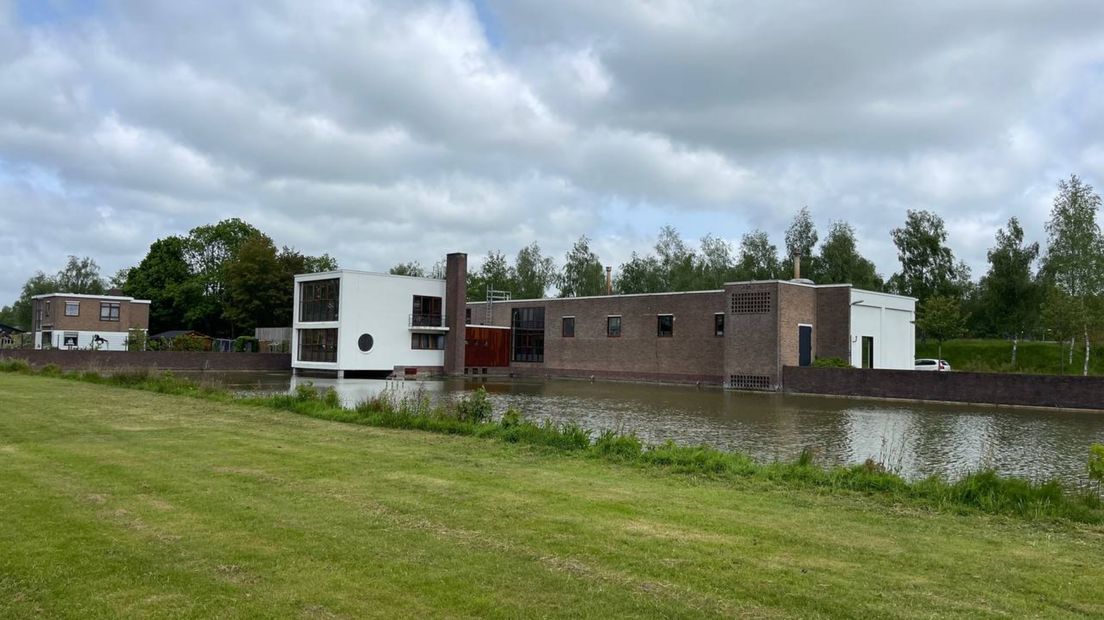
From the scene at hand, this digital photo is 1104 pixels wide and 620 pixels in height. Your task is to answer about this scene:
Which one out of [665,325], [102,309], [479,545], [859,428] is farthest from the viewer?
[102,309]

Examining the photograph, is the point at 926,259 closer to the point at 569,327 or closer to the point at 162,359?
the point at 569,327

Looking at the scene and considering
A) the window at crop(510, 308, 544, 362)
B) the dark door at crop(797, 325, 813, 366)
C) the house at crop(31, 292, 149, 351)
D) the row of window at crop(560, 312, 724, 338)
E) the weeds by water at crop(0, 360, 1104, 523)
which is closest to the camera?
the weeds by water at crop(0, 360, 1104, 523)

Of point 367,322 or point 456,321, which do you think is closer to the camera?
point 367,322

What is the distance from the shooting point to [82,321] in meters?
65.1

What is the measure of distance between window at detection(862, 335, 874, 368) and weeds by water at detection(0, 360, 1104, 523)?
104 ft

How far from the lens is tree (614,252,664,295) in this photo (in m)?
Result: 73.7

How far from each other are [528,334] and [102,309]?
37.3 metres

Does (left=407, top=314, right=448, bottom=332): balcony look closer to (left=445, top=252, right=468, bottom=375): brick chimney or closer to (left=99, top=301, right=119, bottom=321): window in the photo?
(left=445, top=252, right=468, bottom=375): brick chimney

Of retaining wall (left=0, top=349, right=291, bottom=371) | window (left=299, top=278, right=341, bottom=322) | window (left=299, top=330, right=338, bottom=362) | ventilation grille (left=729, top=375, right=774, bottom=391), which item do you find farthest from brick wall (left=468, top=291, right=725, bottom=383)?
retaining wall (left=0, top=349, right=291, bottom=371)

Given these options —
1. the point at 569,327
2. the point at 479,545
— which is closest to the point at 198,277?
the point at 569,327

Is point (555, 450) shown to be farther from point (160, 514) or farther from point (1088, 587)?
point (1088, 587)

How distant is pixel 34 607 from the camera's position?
15.6ft

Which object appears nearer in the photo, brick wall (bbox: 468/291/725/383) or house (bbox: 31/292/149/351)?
brick wall (bbox: 468/291/725/383)

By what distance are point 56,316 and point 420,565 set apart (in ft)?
232
